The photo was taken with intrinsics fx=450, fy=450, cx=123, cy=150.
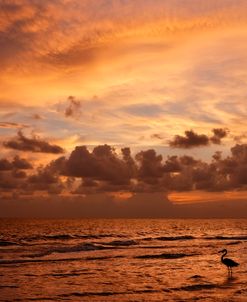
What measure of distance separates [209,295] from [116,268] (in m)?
11.4

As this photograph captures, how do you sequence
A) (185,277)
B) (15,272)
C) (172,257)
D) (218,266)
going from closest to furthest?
1. (185,277)
2. (15,272)
3. (218,266)
4. (172,257)

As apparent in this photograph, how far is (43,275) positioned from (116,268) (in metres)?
5.71

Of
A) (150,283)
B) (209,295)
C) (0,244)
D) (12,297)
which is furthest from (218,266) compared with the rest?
(0,244)

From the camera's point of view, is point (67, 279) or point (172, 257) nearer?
point (67, 279)

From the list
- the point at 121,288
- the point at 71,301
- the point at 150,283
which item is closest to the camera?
the point at 71,301

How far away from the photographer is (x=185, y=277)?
1067 inches

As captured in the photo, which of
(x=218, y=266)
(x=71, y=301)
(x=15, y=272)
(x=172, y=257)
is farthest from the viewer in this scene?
(x=172, y=257)

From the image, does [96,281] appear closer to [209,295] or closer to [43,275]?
[43,275]

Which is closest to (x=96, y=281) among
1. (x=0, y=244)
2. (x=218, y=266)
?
(x=218, y=266)

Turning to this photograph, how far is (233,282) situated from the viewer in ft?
83.8

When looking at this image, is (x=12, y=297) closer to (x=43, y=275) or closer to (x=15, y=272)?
(x=43, y=275)

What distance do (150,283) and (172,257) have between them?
1556 cm

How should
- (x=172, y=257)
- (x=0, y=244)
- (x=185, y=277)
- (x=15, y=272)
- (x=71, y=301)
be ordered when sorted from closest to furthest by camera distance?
(x=71, y=301) → (x=185, y=277) → (x=15, y=272) → (x=172, y=257) → (x=0, y=244)

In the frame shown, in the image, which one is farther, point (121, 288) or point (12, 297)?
point (121, 288)
